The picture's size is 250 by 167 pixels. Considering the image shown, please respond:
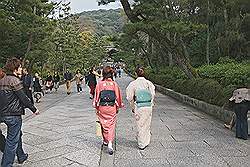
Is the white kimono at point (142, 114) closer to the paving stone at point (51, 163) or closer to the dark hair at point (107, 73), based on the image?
the dark hair at point (107, 73)

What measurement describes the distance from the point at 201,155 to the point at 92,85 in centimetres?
1327

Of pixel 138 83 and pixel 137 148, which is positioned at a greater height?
pixel 138 83

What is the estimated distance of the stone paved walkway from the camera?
6.58 metres

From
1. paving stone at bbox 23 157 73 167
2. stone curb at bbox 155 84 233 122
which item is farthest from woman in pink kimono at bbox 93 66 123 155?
stone curb at bbox 155 84 233 122

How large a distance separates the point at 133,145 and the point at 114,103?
117 cm

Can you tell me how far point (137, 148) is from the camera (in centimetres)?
764

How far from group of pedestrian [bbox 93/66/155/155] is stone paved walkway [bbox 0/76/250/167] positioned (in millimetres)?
320

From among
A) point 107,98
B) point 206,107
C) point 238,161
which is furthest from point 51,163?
point 206,107

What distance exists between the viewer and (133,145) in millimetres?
7961

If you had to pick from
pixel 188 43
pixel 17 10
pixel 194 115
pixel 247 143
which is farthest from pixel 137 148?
pixel 188 43

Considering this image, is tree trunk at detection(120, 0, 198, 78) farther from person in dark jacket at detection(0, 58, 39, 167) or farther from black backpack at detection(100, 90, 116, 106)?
person in dark jacket at detection(0, 58, 39, 167)

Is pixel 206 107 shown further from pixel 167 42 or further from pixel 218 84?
pixel 167 42


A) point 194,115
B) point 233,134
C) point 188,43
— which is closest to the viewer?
point 233,134

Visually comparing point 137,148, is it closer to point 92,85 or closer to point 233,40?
point 92,85
